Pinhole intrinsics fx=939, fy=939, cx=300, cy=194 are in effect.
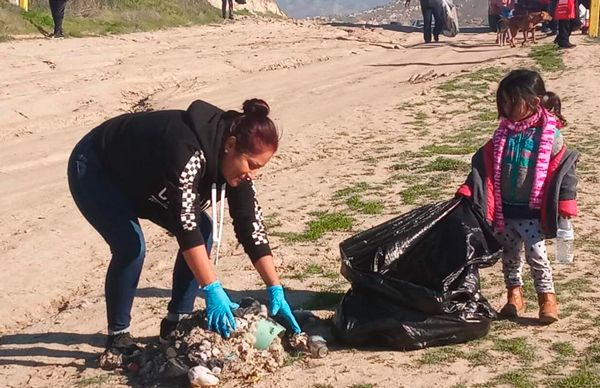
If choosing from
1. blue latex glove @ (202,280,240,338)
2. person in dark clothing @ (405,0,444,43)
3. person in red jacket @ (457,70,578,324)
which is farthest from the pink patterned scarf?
person in dark clothing @ (405,0,444,43)

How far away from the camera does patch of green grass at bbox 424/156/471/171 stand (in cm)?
845

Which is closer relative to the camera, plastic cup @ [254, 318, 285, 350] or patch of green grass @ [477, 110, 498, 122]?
plastic cup @ [254, 318, 285, 350]

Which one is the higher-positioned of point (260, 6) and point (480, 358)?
point (260, 6)

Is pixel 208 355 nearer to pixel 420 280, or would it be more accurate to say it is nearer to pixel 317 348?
pixel 317 348

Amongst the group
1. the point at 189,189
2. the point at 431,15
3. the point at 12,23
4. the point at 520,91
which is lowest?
the point at 431,15

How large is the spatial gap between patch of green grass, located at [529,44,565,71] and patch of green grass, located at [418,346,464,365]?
11594mm

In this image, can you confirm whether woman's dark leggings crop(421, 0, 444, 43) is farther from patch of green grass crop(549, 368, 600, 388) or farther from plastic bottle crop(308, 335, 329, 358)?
patch of green grass crop(549, 368, 600, 388)

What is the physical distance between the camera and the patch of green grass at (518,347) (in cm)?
437

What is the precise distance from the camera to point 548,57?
16.5 metres

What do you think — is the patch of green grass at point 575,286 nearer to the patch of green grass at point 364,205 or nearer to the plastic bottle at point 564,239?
the plastic bottle at point 564,239

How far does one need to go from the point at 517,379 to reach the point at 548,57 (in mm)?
13287

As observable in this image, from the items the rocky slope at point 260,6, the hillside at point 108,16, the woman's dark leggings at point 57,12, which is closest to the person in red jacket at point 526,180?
the hillside at point 108,16

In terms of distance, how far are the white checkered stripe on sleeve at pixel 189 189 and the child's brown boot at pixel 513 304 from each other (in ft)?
6.26

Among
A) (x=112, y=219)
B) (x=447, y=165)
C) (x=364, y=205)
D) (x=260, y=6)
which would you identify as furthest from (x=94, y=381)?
(x=260, y=6)
